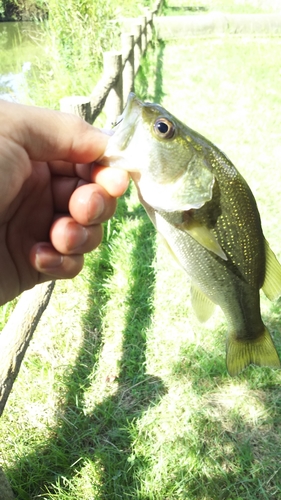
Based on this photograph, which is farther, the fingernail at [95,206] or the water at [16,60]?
the water at [16,60]

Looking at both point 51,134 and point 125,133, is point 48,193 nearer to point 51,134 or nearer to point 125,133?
point 51,134

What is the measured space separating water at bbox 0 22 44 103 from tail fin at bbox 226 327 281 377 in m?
4.86

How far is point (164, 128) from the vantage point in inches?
54.7

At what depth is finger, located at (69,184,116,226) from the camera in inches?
55.8

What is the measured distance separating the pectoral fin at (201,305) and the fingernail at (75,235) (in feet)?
1.85

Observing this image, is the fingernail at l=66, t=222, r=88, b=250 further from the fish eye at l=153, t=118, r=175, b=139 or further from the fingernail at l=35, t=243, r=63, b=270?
the fish eye at l=153, t=118, r=175, b=139

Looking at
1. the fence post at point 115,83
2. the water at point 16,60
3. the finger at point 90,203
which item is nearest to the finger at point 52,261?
the finger at point 90,203

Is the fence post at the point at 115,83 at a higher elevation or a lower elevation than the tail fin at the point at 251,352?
higher

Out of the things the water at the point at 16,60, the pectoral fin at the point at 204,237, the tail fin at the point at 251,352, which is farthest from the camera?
the water at the point at 16,60

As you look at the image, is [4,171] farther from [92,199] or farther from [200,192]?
[200,192]

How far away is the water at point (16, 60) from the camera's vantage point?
6.83 meters

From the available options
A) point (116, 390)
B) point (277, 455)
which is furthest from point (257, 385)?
point (116, 390)

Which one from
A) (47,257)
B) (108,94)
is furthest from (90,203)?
(108,94)

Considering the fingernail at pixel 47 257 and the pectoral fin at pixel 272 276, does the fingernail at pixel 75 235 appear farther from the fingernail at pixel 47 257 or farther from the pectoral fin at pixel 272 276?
the pectoral fin at pixel 272 276
